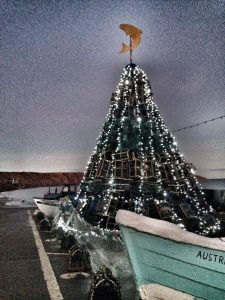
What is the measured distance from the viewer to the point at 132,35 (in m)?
14.4

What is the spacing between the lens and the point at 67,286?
286 inches

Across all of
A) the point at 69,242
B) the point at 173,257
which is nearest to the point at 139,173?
the point at 69,242

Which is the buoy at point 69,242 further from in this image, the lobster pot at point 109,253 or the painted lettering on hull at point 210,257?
the painted lettering on hull at point 210,257

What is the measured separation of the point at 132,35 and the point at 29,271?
1185 centimetres

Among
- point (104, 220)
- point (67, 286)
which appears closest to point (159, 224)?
point (67, 286)

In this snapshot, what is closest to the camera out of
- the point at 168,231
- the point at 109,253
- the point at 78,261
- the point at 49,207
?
the point at 168,231

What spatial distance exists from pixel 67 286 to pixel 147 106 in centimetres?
894

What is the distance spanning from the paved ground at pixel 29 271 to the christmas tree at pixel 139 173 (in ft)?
7.13

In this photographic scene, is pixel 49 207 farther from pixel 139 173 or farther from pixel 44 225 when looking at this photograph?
pixel 139 173

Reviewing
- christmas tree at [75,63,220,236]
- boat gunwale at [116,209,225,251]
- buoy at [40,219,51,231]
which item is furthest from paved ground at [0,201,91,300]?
boat gunwale at [116,209,225,251]

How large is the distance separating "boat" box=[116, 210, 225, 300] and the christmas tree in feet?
15.6

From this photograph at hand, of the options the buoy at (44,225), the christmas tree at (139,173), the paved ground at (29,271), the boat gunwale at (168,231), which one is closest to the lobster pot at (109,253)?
the paved ground at (29,271)

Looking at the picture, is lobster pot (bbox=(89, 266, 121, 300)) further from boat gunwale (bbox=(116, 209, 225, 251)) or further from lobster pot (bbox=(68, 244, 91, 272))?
lobster pot (bbox=(68, 244, 91, 272))

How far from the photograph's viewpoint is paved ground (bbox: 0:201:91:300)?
6.81 meters
